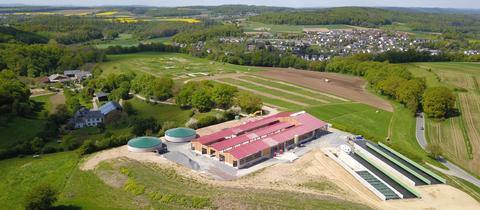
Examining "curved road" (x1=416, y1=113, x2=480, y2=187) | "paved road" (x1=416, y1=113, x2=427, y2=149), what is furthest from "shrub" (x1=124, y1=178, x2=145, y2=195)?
"paved road" (x1=416, y1=113, x2=427, y2=149)

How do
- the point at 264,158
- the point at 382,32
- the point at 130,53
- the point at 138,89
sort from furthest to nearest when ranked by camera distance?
1. the point at 382,32
2. the point at 130,53
3. the point at 138,89
4. the point at 264,158

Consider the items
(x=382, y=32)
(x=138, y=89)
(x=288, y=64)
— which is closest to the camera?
(x=138, y=89)

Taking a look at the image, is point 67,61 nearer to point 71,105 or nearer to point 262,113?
point 71,105

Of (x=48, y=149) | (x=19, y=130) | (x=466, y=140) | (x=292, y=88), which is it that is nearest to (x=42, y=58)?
(x=19, y=130)

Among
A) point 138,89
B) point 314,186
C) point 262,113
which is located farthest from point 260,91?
point 314,186

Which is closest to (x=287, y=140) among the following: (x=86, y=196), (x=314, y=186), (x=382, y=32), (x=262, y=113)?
(x=314, y=186)

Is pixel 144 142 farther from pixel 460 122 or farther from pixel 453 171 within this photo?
pixel 460 122

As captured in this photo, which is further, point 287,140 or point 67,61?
point 67,61
